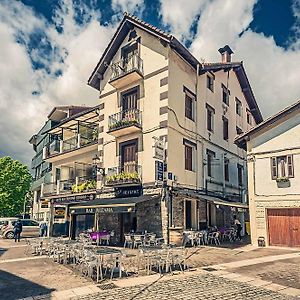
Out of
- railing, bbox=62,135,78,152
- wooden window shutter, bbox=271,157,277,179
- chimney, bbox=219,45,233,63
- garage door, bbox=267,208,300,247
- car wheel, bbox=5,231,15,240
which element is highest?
chimney, bbox=219,45,233,63

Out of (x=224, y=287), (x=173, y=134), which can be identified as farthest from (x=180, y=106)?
(x=224, y=287)

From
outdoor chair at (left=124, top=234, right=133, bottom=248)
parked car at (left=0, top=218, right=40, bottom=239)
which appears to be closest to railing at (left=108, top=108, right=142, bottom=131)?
outdoor chair at (left=124, top=234, right=133, bottom=248)

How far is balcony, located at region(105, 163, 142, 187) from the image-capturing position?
18.2 metres

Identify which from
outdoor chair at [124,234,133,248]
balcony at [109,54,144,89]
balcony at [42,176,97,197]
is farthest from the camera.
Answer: balcony at [42,176,97,197]

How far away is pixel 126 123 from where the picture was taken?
63.0ft

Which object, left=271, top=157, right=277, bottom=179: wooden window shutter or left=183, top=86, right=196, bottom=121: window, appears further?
left=183, top=86, right=196, bottom=121: window

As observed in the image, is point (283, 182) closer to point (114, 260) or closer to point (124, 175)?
point (124, 175)

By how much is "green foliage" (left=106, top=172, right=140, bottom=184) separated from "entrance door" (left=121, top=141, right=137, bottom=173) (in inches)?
25.5

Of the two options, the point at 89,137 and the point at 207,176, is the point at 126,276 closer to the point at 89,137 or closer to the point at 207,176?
the point at 207,176

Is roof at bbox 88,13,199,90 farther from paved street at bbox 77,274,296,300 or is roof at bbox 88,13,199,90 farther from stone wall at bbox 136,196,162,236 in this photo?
paved street at bbox 77,274,296,300

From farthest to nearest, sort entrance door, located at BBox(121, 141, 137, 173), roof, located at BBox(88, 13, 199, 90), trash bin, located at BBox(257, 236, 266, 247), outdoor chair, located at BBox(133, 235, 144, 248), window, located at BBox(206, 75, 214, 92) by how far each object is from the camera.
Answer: window, located at BBox(206, 75, 214, 92) → entrance door, located at BBox(121, 141, 137, 173) → roof, located at BBox(88, 13, 199, 90) → trash bin, located at BBox(257, 236, 266, 247) → outdoor chair, located at BBox(133, 235, 144, 248)

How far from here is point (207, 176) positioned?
21594mm

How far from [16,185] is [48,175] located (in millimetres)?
18590

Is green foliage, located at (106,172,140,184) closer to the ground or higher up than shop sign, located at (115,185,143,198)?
higher up
